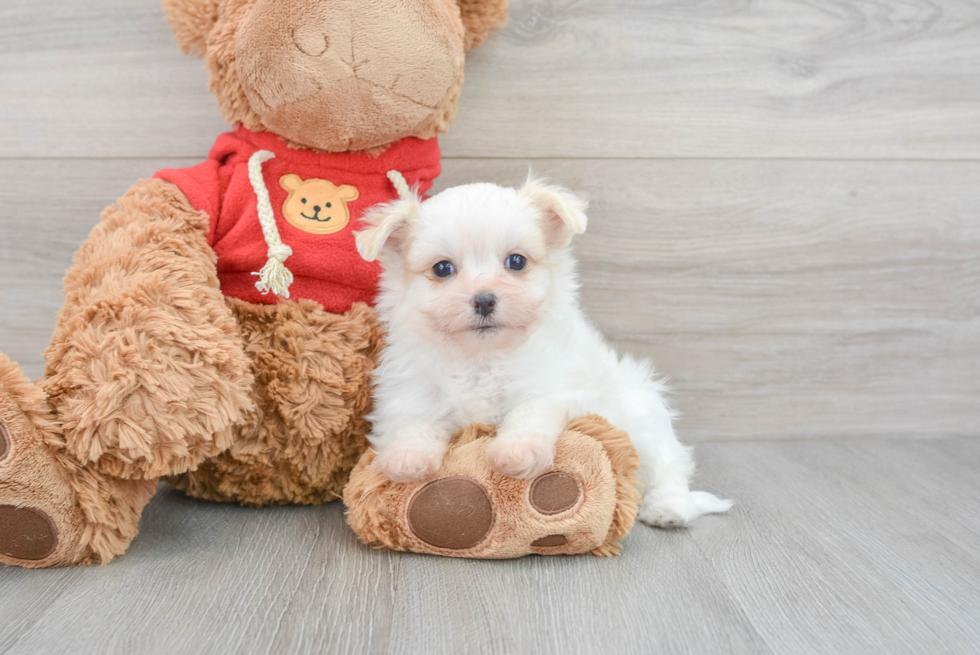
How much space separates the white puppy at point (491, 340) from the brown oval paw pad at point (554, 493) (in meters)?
0.02

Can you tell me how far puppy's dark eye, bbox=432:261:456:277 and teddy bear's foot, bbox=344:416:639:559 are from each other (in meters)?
0.28

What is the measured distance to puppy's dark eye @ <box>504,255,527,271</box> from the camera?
116 cm

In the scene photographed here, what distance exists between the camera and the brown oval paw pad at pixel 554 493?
107 cm

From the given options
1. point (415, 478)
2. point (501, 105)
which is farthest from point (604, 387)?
point (501, 105)

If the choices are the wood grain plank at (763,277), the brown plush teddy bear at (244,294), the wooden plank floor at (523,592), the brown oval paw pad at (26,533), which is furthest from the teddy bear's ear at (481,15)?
the brown oval paw pad at (26,533)

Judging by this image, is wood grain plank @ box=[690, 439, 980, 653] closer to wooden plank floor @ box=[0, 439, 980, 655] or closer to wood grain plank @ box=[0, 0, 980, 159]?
wooden plank floor @ box=[0, 439, 980, 655]

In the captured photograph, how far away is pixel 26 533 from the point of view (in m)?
1.00

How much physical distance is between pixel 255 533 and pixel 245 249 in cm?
50

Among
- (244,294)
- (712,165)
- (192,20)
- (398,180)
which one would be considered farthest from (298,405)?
(712,165)

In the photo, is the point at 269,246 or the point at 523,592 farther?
the point at 269,246

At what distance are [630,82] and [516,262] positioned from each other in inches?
27.4

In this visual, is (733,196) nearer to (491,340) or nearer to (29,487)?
(491,340)

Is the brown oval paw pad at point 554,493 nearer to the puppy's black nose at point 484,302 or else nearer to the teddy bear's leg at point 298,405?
the puppy's black nose at point 484,302

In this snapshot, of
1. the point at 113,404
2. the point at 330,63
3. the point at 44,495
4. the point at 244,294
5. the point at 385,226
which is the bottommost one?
the point at 44,495
